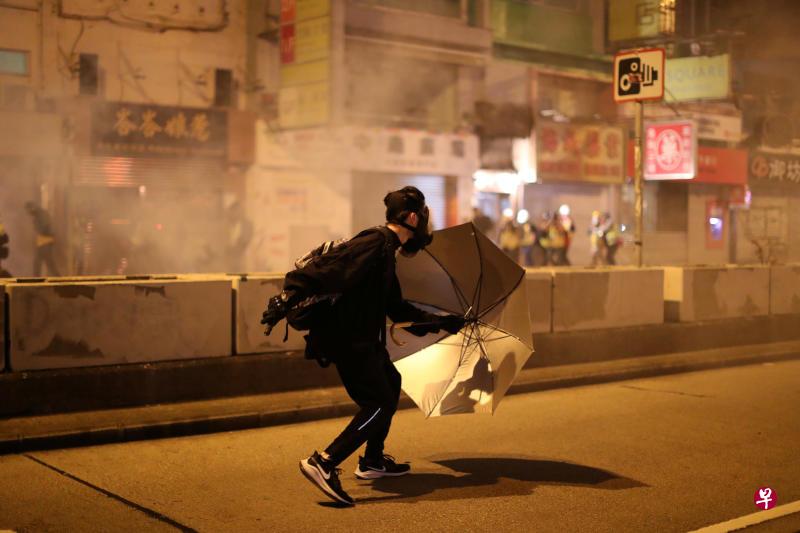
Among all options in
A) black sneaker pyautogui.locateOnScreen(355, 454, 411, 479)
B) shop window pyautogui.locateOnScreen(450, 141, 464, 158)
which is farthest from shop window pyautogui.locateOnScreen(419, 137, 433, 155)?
black sneaker pyautogui.locateOnScreen(355, 454, 411, 479)

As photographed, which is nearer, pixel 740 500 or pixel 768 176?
pixel 740 500

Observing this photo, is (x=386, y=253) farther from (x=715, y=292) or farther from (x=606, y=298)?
(x=715, y=292)

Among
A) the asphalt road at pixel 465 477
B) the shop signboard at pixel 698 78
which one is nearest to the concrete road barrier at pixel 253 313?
the asphalt road at pixel 465 477

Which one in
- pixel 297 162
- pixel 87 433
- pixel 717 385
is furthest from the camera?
pixel 297 162

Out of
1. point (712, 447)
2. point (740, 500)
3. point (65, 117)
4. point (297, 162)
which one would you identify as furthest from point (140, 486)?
point (297, 162)

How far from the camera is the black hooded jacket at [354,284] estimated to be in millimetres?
3977

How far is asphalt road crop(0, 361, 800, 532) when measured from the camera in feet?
13.1

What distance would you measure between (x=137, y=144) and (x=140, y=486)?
42.0ft

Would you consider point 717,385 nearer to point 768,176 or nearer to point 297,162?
point 297,162

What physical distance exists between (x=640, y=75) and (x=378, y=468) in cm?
674

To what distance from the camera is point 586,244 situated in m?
23.7

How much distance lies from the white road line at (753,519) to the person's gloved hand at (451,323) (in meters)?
1.37

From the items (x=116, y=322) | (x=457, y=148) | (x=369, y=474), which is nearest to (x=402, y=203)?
(x=369, y=474)

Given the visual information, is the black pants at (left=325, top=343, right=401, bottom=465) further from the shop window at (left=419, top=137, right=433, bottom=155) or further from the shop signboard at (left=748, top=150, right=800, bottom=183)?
the shop signboard at (left=748, top=150, right=800, bottom=183)
